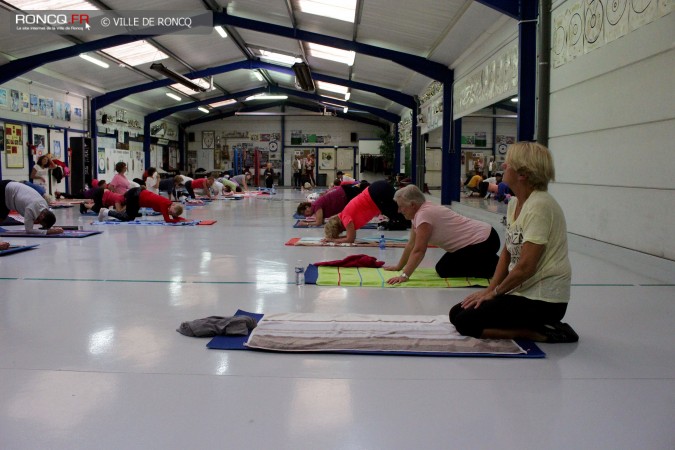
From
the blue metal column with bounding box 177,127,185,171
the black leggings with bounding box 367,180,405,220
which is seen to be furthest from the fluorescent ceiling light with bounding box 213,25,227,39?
the blue metal column with bounding box 177,127,185,171

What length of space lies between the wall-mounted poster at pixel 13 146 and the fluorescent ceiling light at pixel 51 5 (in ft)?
15.8

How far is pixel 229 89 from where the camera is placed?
26.9 m

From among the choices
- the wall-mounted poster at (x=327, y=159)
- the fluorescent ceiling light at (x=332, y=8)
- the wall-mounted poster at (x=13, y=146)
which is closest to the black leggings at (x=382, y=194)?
the fluorescent ceiling light at (x=332, y=8)

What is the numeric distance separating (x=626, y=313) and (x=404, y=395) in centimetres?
247

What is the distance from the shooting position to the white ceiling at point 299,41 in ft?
37.3

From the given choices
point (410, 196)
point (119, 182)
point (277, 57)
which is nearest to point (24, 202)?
point (119, 182)

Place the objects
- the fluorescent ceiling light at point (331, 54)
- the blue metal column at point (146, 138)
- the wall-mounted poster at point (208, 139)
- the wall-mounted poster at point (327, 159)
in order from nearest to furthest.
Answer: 1. the fluorescent ceiling light at point (331, 54)
2. the blue metal column at point (146, 138)
3. the wall-mounted poster at point (327, 159)
4. the wall-mounted poster at point (208, 139)

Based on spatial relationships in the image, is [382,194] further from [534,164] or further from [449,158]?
[449,158]

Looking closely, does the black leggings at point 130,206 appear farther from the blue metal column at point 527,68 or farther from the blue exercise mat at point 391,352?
the blue exercise mat at point 391,352

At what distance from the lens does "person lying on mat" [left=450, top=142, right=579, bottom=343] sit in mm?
3193

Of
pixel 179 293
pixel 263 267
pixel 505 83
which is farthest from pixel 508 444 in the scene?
pixel 505 83

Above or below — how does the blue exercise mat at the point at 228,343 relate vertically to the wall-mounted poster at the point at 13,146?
below

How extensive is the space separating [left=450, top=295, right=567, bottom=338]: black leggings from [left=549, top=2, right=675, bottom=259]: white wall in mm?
2867

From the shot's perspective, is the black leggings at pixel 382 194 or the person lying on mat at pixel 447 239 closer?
the person lying on mat at pixel 447 239
